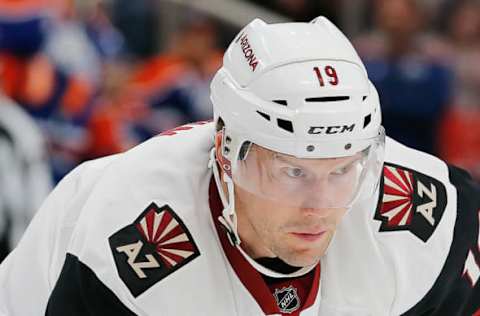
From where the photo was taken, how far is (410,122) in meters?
6.22

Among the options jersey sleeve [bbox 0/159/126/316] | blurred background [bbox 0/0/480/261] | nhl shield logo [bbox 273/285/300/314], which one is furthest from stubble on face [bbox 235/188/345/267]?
blurred background [bbox 0/0/480/261]

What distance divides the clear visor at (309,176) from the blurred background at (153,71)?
6.72ft

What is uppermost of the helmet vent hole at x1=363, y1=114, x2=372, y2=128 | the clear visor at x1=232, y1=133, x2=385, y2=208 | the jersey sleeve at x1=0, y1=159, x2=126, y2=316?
the helmet vent hole at x1=363, y1=114, x2=372, y2=128

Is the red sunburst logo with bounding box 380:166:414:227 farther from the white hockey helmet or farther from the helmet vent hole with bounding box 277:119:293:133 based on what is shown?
the helmet vent hole with bounding box 277:119:293:133

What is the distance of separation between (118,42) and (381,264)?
4.17 metres

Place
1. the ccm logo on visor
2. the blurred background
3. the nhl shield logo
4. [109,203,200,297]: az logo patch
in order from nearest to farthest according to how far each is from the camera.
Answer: the ccm logo on visor < [109,203,200,297]: az logo patch < the nhl shield logo < the blurred background

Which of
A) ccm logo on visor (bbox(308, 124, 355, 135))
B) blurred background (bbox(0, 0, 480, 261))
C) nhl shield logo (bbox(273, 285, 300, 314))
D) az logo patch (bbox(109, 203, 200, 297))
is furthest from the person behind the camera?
blurred background (bbox(0, 0, 480, 261))

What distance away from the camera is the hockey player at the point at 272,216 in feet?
9.66

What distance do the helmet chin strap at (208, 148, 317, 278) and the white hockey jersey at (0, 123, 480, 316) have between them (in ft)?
0.07

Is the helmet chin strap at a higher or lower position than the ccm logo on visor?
lower

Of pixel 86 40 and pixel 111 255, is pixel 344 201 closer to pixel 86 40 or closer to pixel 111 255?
pixel 111 255

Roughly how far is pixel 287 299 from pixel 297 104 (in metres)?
0.49

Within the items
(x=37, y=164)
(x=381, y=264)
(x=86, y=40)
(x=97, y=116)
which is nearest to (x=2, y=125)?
(x=37, y=164)

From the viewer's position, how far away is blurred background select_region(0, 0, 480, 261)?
5.34 metres
